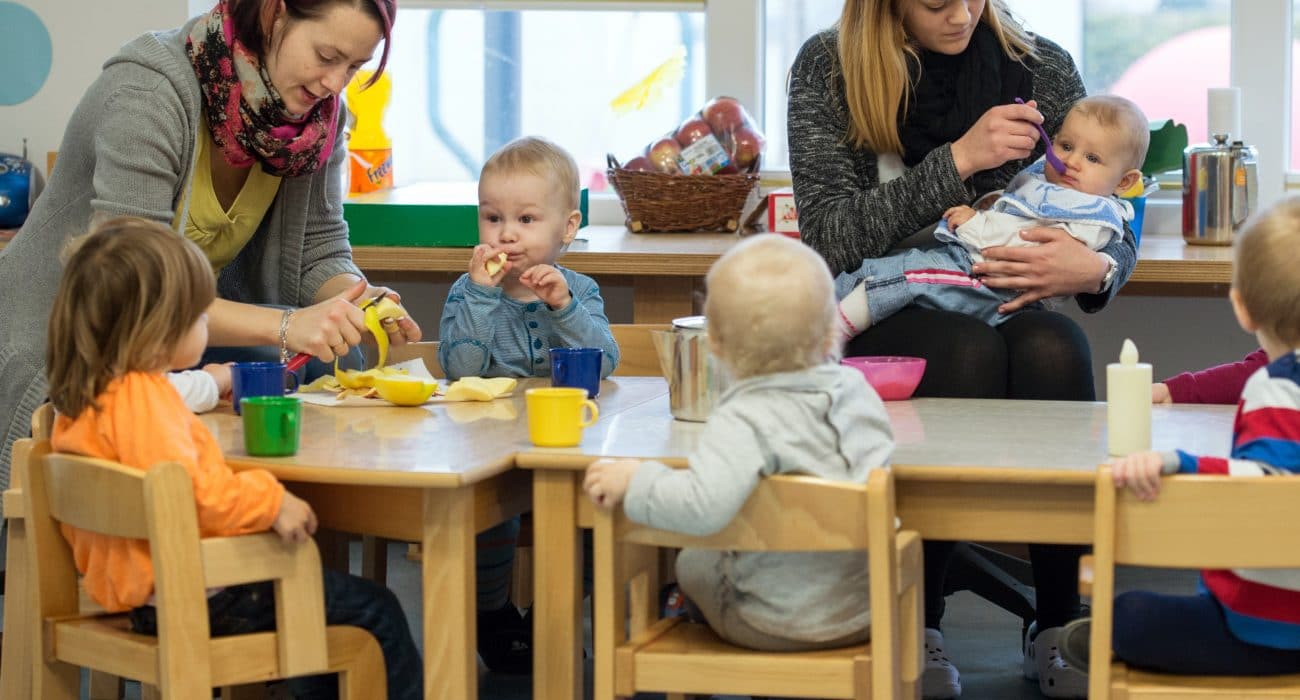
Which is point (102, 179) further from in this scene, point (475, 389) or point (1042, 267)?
point (1042, 267)

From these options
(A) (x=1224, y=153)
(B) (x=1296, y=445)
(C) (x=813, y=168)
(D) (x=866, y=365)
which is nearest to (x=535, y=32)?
(C) (x=813, y=168)

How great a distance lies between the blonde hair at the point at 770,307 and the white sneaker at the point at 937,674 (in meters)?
0.96

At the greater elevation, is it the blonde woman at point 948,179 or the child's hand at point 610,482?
the blonde woman at point 948,179

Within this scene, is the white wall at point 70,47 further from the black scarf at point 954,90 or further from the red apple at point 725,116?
the black scarf at point 954,90

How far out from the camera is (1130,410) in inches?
73.9

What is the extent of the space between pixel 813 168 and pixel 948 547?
0.75 meters

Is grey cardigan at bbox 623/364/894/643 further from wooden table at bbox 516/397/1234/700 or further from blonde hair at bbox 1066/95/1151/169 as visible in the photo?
blonde hair at bbox 1066/95/1151/169

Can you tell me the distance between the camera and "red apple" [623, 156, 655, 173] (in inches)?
143

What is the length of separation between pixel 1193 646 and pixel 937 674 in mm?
835

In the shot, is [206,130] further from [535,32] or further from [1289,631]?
[1289,631]

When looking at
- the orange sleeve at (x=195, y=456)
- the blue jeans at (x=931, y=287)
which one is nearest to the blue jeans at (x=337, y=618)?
the orange sleeve at (x=195, y=456)

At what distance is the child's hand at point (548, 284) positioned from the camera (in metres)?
2.49

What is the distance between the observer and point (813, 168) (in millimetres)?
2846

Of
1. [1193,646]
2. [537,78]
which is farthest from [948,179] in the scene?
[537,78]
